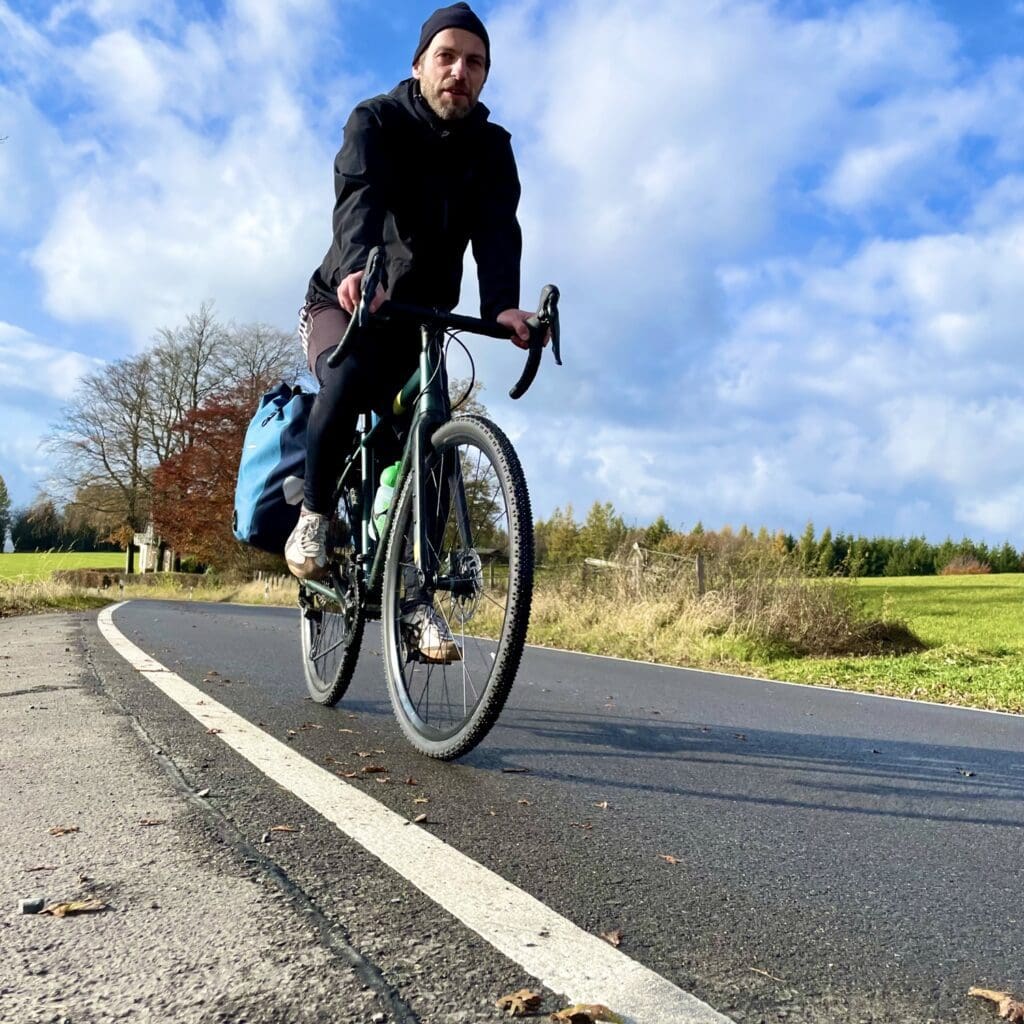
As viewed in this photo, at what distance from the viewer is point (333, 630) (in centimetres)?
414

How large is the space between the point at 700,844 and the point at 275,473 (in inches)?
98.4

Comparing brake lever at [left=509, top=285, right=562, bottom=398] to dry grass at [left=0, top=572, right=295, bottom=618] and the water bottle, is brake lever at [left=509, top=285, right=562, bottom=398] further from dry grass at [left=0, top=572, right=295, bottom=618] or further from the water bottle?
dry grass at [left=0, top=572, right=295, bottom=618]

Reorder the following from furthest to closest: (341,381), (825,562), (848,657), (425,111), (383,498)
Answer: (825,562) → (848,657) → (383,498) → (341,381) → (425,111)

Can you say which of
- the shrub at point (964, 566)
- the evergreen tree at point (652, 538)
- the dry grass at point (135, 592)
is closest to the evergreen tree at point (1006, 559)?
the shrub at point (964, 566)

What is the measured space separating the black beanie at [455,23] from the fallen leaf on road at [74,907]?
2862 mm

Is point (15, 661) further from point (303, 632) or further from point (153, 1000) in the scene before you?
point (153, 1000)

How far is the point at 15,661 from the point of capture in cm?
575

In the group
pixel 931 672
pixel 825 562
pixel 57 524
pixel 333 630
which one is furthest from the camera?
pixel 57 524

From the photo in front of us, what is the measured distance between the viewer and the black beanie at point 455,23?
3.26m

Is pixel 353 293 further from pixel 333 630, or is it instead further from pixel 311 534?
pixel 333 630

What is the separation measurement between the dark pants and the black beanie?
39.2 inches

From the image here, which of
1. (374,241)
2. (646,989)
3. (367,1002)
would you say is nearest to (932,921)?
(646,989)

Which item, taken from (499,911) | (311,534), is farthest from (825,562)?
(499,911)

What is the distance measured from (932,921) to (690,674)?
7129 mm
